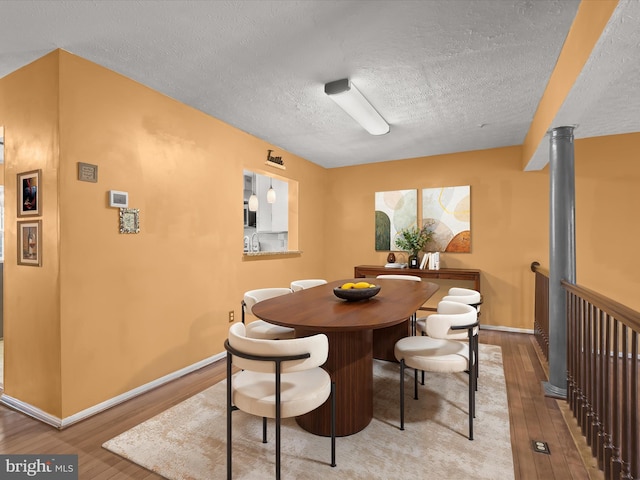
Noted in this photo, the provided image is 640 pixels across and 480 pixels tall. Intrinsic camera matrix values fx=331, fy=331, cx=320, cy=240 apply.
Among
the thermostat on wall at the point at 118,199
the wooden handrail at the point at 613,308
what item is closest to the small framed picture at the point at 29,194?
the thermostat on wall at the point at 118,199

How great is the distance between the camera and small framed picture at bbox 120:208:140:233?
263 centimetres

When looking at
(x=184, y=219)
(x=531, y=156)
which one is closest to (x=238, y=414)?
(x=184, y=219)

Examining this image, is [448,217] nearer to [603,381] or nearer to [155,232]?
[603,381]

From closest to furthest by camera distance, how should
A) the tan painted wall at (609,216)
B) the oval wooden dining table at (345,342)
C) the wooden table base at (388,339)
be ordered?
the oval wooden dining table at (345,342)
the wooden table base at (388,339)
the tan painted wall at (609,216)

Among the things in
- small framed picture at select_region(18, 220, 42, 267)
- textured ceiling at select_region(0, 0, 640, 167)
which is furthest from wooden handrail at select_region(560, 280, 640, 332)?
small framed picture at select_region(18, 220, 42, 267)

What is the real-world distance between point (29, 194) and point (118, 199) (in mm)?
577

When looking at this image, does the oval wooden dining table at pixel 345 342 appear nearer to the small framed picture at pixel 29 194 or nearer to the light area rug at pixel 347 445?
the light area rug at pixel 347 445

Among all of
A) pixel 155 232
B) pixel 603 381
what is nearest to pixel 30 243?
pixel 155 232

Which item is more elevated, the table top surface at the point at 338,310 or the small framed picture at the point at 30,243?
the small framed picture at the point at 30,243

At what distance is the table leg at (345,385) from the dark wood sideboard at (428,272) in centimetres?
270

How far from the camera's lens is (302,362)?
1546 mm

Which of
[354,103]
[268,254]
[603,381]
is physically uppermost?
[354,103]

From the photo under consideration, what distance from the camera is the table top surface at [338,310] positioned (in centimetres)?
180

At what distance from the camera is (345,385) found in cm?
209
